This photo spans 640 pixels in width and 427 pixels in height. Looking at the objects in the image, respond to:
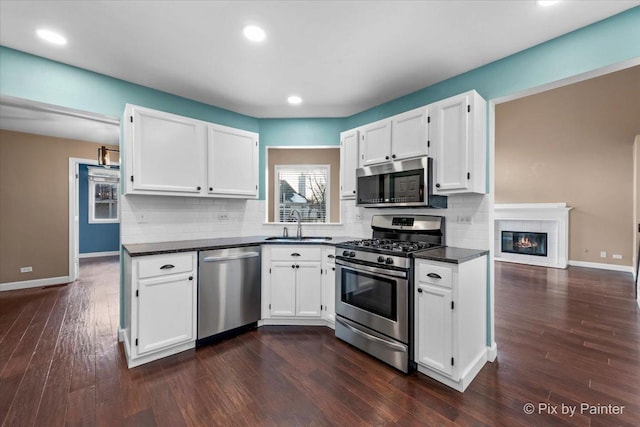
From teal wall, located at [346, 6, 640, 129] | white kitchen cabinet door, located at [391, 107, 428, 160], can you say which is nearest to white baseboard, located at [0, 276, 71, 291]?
white kitchen cabinet door, located at [391, 107, 428, 160]

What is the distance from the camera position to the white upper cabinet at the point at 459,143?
7.73ft

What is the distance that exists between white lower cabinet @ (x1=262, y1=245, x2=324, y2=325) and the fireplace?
254 inches

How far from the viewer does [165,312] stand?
2484 millimetres

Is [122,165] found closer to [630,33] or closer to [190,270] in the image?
[190,270]

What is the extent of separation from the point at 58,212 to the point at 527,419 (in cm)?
697

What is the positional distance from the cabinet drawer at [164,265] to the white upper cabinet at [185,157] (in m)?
0.73

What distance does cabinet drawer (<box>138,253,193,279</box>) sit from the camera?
7.77 ft

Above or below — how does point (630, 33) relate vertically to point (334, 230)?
above

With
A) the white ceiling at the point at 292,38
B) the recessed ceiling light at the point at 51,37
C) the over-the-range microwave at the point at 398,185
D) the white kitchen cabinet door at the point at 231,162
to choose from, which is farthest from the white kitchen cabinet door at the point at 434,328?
the recessed ceiling light at the point at 51,37

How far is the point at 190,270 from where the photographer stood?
8.58 feet

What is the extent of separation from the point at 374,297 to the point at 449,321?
0.67 metres

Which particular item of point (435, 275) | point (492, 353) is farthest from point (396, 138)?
point (492, 353)

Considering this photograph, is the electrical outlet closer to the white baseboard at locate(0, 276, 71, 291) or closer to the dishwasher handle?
the dishwasher handle

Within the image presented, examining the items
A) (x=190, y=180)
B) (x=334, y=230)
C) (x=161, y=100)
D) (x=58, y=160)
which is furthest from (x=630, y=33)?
(x=58, y=160)
